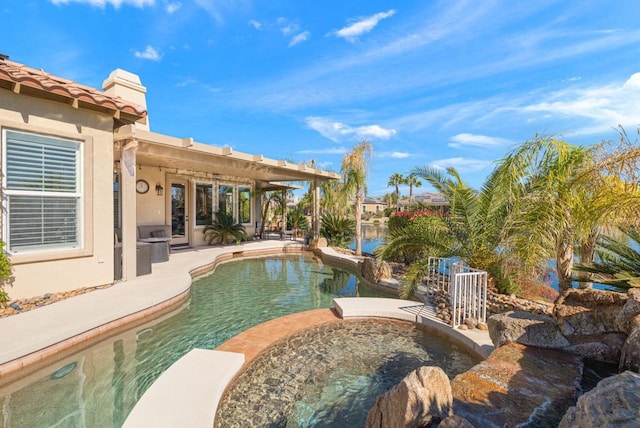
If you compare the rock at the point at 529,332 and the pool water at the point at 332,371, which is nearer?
the pool water at the point at 332,371

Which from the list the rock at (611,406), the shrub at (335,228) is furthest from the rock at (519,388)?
the shrub at (335,228)

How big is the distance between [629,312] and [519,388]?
5.19ft

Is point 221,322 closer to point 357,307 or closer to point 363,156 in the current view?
point 357,307

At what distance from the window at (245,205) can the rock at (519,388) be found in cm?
1486

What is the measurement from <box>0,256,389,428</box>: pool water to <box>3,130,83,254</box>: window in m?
2.96

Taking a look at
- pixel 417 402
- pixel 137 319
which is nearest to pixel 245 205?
pixel 137 319

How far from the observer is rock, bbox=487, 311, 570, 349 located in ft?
12.0

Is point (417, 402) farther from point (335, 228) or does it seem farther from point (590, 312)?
point (335, 228)

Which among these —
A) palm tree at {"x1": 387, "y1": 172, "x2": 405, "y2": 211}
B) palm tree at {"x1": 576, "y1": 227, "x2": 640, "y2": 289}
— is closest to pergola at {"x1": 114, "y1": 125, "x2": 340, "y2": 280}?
palm tree at {"x1": 576, "y1": 227, "x2": 640, "y2": 289}

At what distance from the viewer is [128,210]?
301 inches

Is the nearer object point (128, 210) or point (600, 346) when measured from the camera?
point (600, 346)

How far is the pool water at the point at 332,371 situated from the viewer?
3.25 m

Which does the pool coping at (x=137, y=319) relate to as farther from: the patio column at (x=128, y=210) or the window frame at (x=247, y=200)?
the window frame at (x=247, y=200)

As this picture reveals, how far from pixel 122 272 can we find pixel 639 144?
10.4 m
